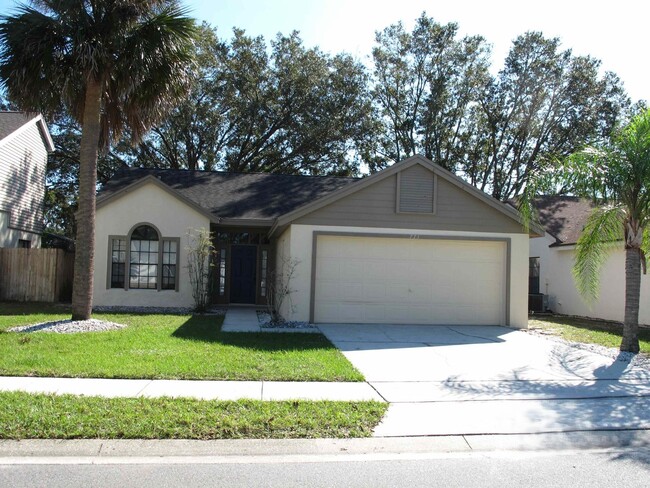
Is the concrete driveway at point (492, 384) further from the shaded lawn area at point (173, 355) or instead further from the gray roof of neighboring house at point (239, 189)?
the gray roof of neighboring house at point (239, 189)

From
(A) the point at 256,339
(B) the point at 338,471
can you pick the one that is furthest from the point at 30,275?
(B) the point at 338,471

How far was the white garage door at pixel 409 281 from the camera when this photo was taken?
1429 cm

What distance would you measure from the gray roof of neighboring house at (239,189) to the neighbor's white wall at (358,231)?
3.72m

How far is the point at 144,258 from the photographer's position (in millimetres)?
17281

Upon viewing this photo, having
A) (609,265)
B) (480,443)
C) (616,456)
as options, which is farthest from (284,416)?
(609,265)

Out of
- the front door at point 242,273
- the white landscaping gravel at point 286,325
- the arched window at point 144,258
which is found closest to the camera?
the white landscaping gravel at point 286,325

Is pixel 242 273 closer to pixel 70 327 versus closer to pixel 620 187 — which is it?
pixel 70 327

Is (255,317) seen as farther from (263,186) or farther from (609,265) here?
(609,265)

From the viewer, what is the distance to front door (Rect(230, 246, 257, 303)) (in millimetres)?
19000

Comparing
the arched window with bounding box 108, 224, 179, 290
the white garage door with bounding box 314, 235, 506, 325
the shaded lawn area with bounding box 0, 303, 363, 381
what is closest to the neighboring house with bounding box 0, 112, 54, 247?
the arched window with bounding box 108, 224, 179, 290

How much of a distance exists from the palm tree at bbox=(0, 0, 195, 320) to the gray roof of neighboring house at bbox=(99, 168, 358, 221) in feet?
17.1

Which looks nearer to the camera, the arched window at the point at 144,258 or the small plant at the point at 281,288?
the small plant at the point at 281,288

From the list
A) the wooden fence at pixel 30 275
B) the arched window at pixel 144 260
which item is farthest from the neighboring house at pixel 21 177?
the arched window at pixel 144 260

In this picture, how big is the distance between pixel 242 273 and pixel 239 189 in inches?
128
